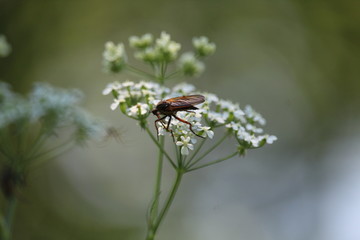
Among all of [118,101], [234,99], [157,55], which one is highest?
[234,99]

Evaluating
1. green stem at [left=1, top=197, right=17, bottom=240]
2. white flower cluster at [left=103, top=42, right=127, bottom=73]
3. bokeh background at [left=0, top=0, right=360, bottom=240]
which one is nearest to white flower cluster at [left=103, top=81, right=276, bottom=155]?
white flower cluster at [left=103, top=42, right=127, bottom=73]

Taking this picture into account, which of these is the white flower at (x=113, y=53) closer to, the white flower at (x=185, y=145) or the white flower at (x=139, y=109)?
the white flower at (x=139, y=109)

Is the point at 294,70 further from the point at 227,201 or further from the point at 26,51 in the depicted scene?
the point at 26,51

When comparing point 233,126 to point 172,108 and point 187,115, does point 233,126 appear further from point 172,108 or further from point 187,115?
point 172,108

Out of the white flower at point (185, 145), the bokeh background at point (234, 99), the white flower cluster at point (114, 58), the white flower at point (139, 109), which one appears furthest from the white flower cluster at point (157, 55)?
the bokeh background at point (234, 99)

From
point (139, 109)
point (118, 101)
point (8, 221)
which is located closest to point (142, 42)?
point (118, 101)

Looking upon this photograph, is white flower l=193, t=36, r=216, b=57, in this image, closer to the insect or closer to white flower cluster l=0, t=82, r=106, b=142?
white flower cluster l=0, t=82, r=106, b=142
